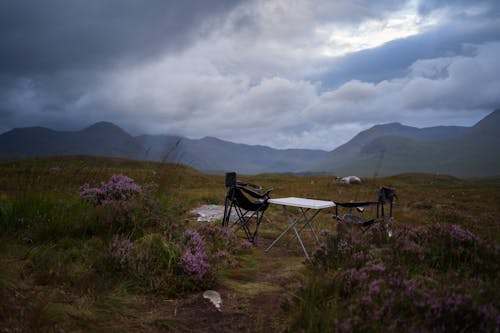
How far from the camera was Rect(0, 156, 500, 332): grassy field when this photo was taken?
3.21m

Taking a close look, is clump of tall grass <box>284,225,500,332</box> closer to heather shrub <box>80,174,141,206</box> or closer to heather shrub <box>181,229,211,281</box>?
heather shrub <box>181,229,211,281</box>

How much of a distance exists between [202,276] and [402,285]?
2485mm

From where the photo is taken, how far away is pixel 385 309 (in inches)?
129

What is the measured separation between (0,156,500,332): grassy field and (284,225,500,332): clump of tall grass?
0.02m

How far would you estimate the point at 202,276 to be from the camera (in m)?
4.69

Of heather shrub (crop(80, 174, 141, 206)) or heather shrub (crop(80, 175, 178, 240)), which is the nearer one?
heather shrub (crop(80, 175, 178, 240))

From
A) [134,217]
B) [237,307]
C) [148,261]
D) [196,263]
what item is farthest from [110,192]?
[237,307]

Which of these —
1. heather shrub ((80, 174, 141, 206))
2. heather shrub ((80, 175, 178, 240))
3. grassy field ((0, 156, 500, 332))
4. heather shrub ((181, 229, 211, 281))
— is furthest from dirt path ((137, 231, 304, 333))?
heather shrub ((80, 174, 141, 206))

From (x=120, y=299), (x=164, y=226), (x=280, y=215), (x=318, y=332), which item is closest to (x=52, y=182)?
(x=164, y=226)

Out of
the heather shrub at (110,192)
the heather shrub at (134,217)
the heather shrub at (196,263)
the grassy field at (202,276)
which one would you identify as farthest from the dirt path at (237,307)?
the heather shrub at (110,192)

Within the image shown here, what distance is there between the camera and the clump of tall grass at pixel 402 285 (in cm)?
300

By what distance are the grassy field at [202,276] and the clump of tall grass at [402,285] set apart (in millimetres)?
16

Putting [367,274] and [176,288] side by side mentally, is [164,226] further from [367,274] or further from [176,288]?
[367,274]

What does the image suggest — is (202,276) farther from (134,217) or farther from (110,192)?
(110,192)
